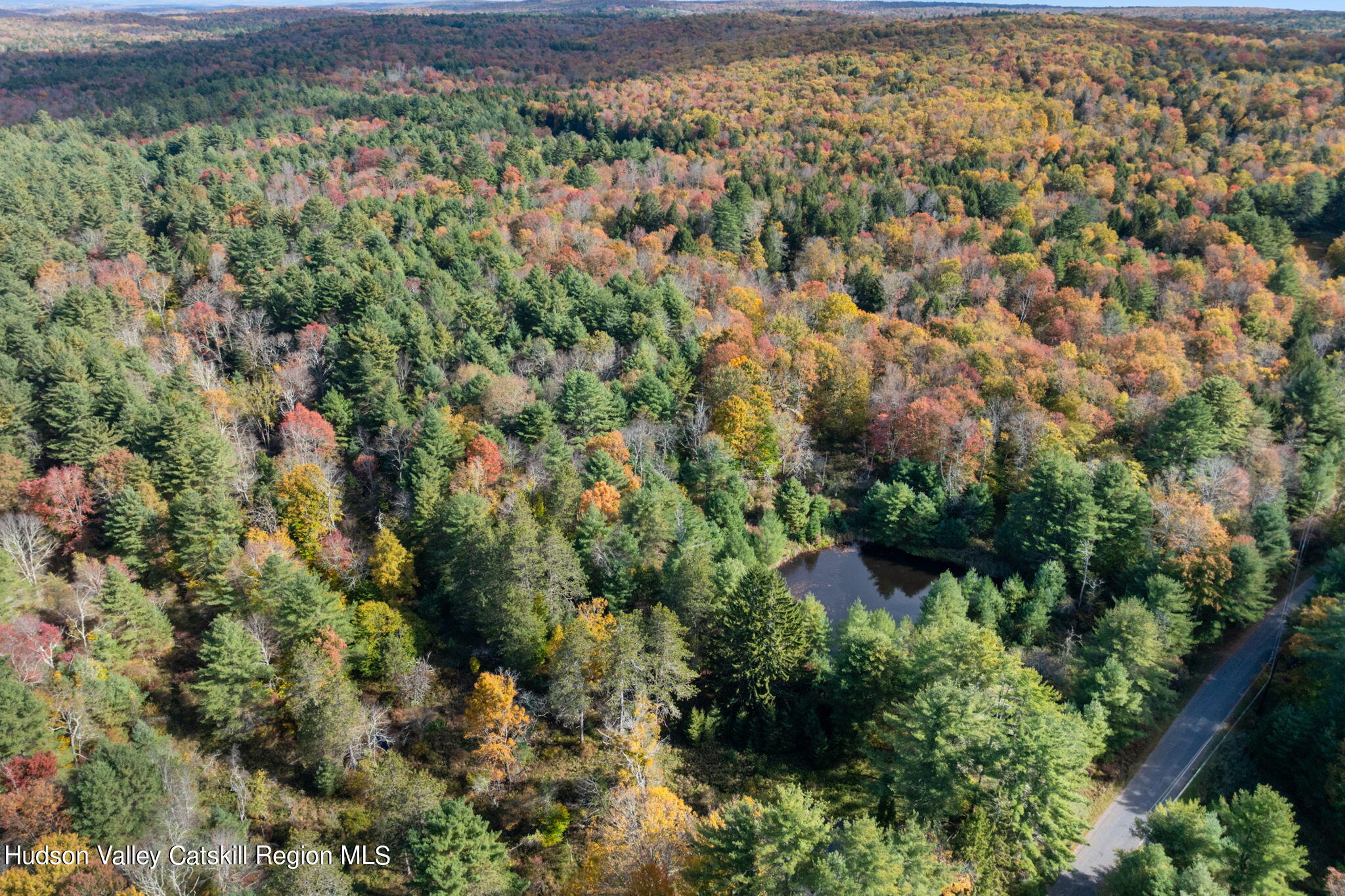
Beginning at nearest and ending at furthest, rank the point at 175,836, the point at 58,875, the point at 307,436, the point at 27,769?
the point at 58,875
the point at 175,836
the point at 27,769
the point at 307,436

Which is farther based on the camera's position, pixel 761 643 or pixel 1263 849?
pixel 761 643

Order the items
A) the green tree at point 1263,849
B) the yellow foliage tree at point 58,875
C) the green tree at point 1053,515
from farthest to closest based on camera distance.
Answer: the green tree at point 1053,515 < the green tree at point 1263,849 < the yellow foliage tree at point 58,875

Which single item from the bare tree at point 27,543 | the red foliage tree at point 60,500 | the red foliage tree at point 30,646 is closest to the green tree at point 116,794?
the red foliage tree at point 30,646

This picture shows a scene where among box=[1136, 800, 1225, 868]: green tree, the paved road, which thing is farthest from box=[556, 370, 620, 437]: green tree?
box=[1136, 800, 1225, 868]: green tree

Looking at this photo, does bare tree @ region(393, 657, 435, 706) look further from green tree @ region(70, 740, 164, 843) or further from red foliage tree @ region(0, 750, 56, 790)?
red foliage tree @ region(0, 750, 56, 790)

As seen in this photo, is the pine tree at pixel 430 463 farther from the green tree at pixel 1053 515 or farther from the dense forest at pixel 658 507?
the green tree at pixel 1053 515

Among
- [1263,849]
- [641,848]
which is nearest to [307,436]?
[641,848]

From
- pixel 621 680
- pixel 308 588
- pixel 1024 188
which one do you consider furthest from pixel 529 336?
pixel 1024 188

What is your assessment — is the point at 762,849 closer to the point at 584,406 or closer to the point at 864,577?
the point at 864,577
